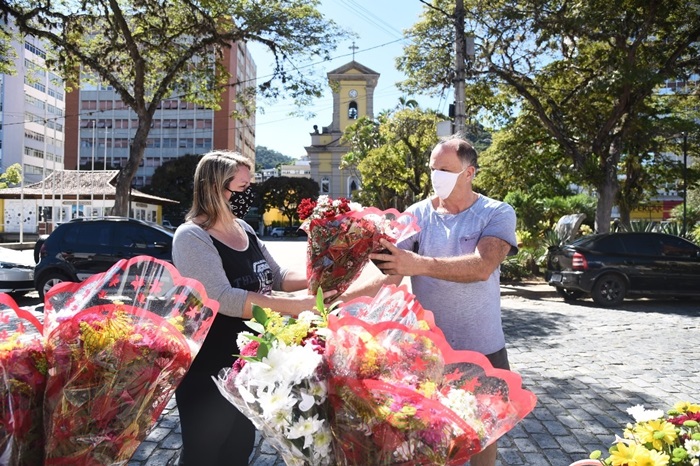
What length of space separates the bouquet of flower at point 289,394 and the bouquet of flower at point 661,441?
779 millimetres

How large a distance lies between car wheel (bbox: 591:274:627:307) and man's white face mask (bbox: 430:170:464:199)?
1075 cm

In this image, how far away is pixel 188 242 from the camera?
8.05 ft

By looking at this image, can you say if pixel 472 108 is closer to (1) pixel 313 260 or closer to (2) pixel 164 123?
(1) pixel 313 260

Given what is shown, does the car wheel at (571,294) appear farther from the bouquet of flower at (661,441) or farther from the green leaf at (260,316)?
the green leaf at (260,316)

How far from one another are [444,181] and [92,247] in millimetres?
10173

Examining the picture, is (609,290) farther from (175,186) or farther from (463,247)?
(175,186)

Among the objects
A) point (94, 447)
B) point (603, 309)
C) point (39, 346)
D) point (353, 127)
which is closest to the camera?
point (94, 447)

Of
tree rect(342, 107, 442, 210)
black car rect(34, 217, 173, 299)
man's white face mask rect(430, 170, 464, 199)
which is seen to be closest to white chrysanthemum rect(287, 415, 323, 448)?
man's white face mask rect(430, 170, 464, 199)

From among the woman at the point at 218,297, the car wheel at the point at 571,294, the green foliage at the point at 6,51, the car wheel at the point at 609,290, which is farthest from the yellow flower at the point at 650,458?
the green foliage at the point at 6,51

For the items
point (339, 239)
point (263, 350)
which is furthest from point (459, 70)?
point (263, 350)

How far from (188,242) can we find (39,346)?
2.89 feet

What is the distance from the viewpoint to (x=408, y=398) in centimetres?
138

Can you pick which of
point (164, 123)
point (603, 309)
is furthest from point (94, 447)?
point (164, 123)

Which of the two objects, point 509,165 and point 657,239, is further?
point 509,165
